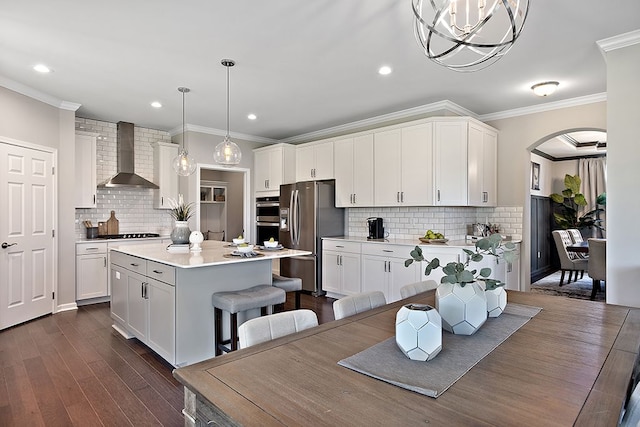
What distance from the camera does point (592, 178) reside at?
7898 mm

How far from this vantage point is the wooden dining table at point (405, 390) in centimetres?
93

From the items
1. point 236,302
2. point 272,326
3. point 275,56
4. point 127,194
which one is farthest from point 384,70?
point 127,194

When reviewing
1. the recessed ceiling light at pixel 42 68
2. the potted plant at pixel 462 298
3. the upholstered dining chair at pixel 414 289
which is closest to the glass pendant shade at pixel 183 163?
the recessed ceiling light at pixel 42 68

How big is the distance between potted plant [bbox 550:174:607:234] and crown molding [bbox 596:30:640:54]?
5558mm

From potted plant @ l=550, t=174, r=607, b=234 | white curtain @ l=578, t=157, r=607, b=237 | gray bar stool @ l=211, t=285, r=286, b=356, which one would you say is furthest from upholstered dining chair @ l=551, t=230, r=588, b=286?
gray bar stool @ l=211, t=285, r=286, b=356

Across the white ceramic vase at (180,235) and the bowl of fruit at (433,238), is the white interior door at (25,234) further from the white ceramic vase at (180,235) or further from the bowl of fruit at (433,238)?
the bowl of fruit at (433,238)

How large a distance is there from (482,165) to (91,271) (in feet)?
17.8

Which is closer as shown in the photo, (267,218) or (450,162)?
(450,162)

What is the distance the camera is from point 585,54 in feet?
11.0

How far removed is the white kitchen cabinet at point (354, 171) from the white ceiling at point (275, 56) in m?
0.49

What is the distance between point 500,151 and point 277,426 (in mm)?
5246

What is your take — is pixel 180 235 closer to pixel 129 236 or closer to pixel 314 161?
pixel 129 236

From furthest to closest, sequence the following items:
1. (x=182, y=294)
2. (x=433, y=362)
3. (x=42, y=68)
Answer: (x=42, y=68), (x=182, y=294), (x=433, y=362)

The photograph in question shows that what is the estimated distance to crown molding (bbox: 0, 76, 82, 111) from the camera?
397 cm
